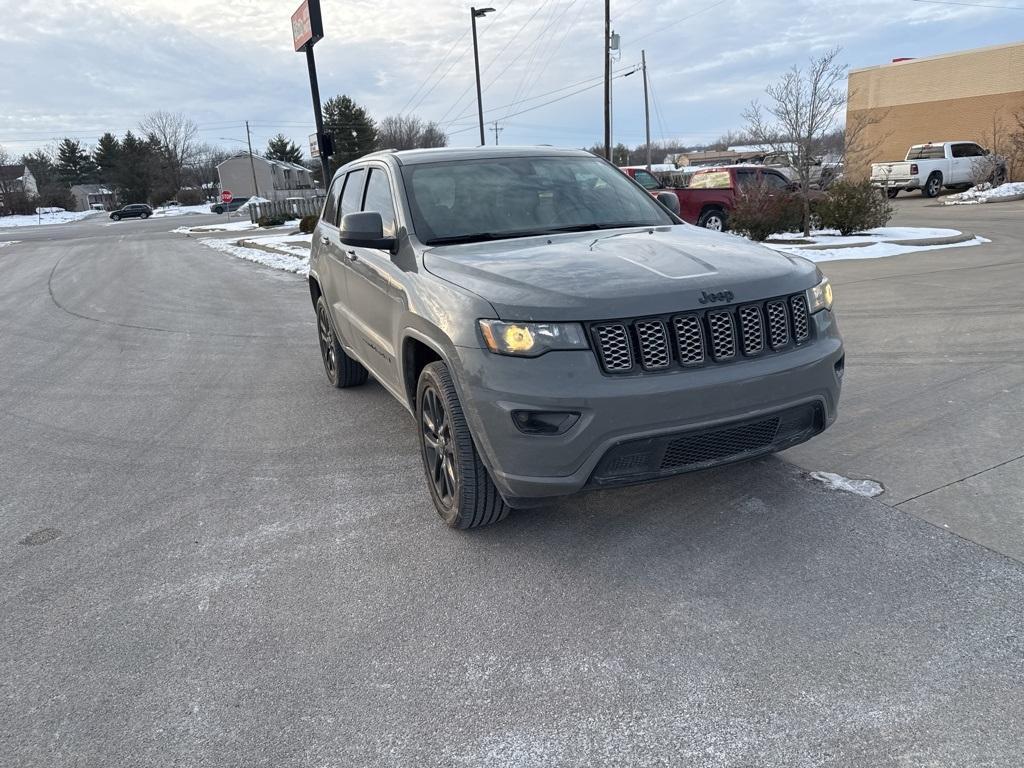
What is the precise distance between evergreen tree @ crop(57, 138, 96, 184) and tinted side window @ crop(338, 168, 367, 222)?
407ft

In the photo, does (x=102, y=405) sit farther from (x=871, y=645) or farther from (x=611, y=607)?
(x=871, y=645)

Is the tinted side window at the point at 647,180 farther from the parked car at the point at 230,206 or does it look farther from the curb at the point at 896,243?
the parked car at the point at 230,206

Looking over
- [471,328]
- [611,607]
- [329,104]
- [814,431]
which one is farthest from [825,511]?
[329,104]

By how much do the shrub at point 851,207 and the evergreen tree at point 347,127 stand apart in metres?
71.7

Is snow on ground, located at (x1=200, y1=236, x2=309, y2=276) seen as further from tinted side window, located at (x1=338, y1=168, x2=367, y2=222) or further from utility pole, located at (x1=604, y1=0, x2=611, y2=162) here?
utility pole, located at (x1=604, y1=0, x2=611, y2=162)

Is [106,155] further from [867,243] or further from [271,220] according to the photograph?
[867,243]

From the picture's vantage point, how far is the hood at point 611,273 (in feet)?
9.73

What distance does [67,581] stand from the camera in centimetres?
338

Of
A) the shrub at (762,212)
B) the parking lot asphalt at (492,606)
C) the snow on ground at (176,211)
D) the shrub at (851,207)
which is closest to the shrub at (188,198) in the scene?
the snow on ground at (176,211)

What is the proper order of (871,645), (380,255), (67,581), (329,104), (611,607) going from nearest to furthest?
(871,645), (611,607), (67,581), (380,255), (329,104)

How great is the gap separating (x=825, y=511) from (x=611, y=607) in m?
1.31

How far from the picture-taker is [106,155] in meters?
104

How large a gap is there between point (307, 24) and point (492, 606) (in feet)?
57.1

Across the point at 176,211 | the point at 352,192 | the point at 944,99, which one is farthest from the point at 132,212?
the point at 352,192
